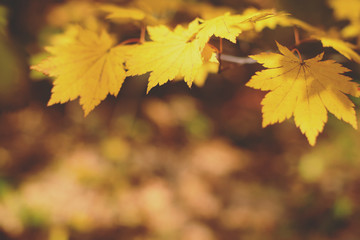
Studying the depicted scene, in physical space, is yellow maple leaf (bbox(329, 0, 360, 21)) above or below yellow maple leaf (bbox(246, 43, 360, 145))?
above

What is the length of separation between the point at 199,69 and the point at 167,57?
0.49ft

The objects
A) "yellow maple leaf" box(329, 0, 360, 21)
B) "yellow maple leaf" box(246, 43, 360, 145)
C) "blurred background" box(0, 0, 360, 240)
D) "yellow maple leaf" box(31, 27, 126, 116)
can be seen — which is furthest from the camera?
"blurred background" box(0, 0, 360, 240)

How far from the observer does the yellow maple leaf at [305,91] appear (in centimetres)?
86

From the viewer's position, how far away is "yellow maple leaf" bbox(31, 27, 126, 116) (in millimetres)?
997

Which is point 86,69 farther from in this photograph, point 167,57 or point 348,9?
point 348,9

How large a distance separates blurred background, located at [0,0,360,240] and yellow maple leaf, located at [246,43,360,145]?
0.79 m

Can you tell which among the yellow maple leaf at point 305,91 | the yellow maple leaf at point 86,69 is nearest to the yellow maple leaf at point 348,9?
the yellow maple leaf at point 305,91

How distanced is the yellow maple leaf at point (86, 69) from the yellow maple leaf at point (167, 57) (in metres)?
0.09

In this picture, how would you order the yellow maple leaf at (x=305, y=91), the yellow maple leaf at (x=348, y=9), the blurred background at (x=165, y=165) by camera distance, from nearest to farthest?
the yellow maple leaf at (x=305, y=91) < the yellow maple leaf at (x=348, y=9) < the blurred background at (x=165, y=165)

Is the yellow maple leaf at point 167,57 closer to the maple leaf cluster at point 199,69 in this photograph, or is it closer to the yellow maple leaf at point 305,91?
the maple leaf cluster at point 199,69

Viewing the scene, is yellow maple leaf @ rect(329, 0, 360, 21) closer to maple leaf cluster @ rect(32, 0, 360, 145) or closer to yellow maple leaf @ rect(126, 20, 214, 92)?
maple leaf cluster @ rect(32, 0, 360, 145)

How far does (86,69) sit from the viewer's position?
3.53ft

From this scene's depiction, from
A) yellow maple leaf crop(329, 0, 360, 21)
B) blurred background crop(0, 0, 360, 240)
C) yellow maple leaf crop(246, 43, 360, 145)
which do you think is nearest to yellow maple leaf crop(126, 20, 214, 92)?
yellow maple leaf crop(246, 43, 360, 145)

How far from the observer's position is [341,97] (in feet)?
2.88
